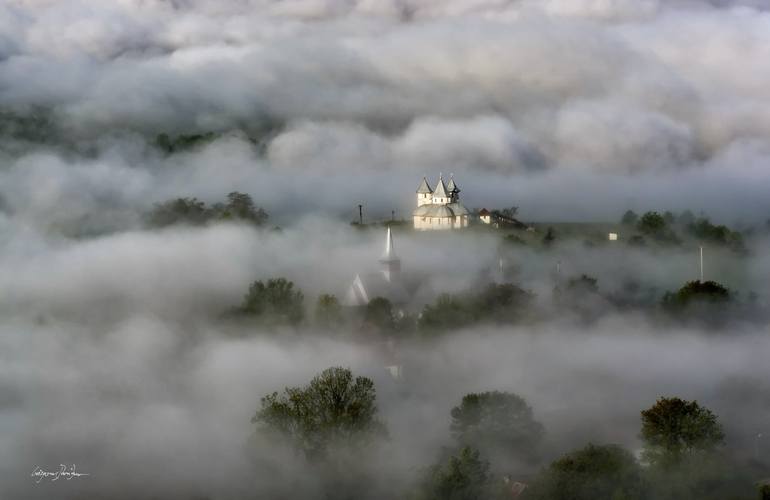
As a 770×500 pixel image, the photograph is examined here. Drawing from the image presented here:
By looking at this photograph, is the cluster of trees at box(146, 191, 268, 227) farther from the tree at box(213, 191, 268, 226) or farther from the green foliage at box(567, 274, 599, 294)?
the green foliage at box(567, 274, 599, 294)

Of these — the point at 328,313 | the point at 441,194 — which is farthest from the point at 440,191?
the point at 328,313

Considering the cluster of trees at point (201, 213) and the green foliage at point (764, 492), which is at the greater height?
the cluster of trees at point (201, 213)

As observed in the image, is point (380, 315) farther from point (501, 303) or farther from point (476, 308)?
point (501, 303)

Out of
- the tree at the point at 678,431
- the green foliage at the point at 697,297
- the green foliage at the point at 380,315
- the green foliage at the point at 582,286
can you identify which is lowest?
the tree at the point at 678,431

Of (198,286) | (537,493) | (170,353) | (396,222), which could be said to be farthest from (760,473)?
(396,222)

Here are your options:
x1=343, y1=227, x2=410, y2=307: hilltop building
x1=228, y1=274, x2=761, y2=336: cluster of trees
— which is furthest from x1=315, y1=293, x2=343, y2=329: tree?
x1=343, y1=227, x2=410, y2=307: hilltop building

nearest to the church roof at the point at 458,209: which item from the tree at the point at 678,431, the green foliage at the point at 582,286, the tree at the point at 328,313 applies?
the green foliage at the point at 582,286

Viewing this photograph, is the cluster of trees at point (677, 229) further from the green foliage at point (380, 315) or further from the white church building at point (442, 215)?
the green foliage at point (380, 315)
